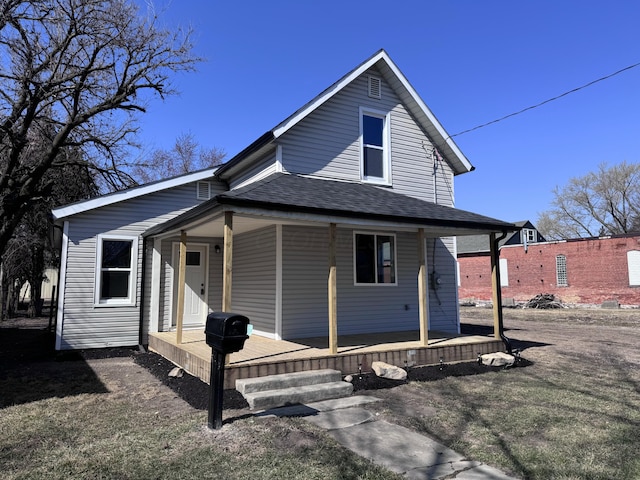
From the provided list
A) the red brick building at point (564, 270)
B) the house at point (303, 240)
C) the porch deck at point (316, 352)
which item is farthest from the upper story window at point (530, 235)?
the porch deck at point (316, 352)

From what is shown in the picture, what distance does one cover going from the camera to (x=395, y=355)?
25.0ft

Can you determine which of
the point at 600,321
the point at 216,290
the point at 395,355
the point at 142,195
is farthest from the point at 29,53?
the point at 600,321

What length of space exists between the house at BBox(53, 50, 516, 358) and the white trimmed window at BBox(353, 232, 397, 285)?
30 millimetres

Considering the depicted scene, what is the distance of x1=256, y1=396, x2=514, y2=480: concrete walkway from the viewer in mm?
3648

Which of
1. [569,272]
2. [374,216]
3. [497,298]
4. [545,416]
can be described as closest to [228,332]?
[374,216]

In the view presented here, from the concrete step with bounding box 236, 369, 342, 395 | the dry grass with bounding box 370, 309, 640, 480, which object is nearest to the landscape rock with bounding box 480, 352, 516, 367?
the dry grass with bounding box 370, 309, 640, 480

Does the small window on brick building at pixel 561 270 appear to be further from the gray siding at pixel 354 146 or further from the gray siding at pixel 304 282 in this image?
the gray siding at pixel 304 282

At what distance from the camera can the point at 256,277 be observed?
31.8 feet

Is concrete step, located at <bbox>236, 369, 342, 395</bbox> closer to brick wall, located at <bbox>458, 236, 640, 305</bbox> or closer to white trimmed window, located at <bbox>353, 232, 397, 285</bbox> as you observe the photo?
white trimmed window, located at <bbox>353, 232, 397, 285</bbox>

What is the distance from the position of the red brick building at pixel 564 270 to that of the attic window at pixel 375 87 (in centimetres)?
2132

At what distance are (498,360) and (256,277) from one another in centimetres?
534

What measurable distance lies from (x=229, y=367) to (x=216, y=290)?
17.5ft

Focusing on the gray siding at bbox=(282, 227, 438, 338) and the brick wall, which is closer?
the gray siding at bbox=(282, 227, 438, 338)

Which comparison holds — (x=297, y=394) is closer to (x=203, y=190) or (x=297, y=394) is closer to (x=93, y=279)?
(x=93, y=279)
